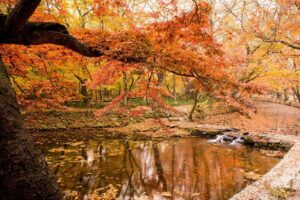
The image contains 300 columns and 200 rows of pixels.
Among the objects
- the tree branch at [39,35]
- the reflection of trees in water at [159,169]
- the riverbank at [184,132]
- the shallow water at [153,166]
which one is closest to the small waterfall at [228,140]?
the riverbank at [184,132]

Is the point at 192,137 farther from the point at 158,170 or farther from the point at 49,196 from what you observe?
the point at 49,196

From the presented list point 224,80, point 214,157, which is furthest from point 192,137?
point 224,80

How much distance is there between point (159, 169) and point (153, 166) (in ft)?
1.28

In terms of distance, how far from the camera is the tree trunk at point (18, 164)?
249 cm

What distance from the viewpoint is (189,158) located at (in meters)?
10.7

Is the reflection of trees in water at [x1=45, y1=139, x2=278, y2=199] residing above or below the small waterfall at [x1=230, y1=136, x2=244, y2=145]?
below

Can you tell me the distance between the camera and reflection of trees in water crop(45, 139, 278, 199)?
24.3ft

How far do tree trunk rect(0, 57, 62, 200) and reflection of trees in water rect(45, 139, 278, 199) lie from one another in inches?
178

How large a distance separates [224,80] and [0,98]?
4875 millimetres

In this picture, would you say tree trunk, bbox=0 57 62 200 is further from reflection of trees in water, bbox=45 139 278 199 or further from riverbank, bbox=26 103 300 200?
riverbank, bbox=26 103 300 200

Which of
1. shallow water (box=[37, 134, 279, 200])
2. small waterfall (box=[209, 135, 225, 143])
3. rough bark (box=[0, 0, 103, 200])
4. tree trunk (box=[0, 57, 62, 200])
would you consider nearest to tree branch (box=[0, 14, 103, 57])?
rough bark (box=[0, 0, 103, 200])

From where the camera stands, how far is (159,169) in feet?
30.3

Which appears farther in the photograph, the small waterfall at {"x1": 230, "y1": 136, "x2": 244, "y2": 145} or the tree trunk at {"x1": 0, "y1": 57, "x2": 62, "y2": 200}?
the small waterfall at {"x1": 230, "y1": 136, "x2": 244, "y2": 145}

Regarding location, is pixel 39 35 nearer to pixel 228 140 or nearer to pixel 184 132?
pixel 228 140
